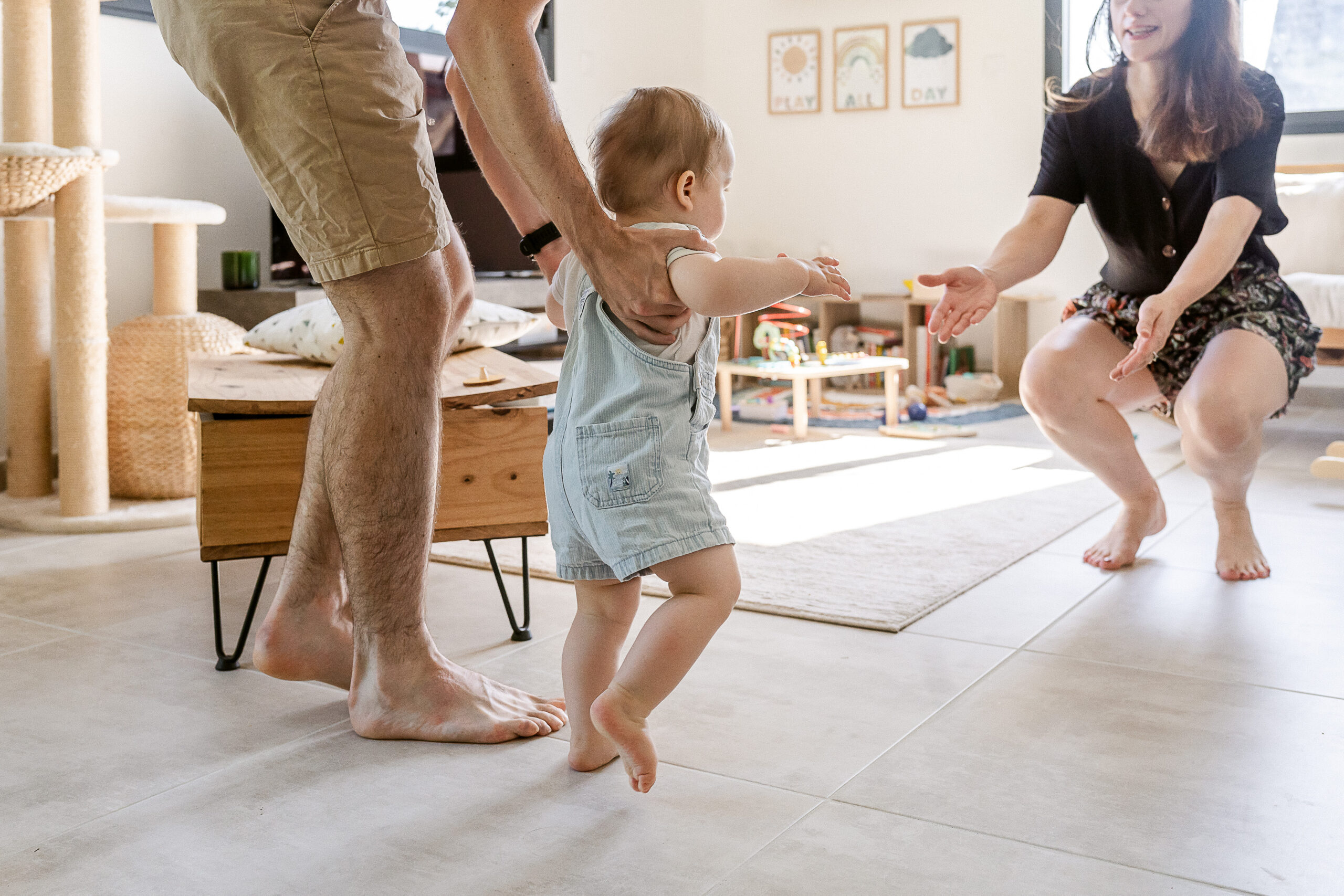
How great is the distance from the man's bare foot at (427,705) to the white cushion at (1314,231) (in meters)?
3.47

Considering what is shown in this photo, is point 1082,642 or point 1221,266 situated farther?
point 1221,266

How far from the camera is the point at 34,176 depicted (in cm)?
243

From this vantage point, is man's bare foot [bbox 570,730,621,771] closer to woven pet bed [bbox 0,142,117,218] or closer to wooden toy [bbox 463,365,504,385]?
wooden toy [bbox 463,365,504,385]

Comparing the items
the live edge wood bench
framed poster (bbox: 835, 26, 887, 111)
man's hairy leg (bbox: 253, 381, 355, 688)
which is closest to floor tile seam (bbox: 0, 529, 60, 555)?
the live edge wood bench

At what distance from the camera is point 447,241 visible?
1461 millimetres

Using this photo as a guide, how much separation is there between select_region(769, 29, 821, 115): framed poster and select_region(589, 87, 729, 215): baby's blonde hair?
15.8 feet

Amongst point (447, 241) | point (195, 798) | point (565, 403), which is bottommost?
point (195, 798)

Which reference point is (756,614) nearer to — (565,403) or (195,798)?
(565,403)

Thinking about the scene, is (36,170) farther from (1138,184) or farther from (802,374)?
(802,374)

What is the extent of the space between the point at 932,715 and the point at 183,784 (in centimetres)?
84

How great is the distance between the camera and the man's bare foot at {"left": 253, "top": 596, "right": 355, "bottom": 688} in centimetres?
147

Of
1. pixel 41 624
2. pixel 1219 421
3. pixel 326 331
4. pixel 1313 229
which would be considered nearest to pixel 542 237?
pixel 326 331

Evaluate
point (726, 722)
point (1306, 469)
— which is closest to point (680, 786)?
point (726, 722)

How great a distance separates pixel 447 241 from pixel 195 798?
67 centimetres
